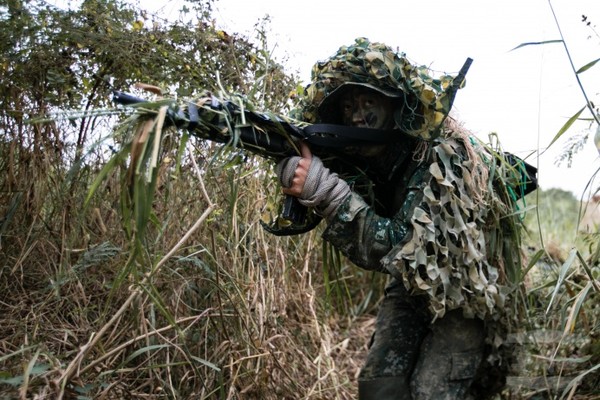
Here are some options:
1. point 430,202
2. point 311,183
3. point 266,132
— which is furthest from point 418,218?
point 266,132

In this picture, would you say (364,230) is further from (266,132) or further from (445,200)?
(266,132)

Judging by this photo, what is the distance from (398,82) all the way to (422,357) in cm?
119

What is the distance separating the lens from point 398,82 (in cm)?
291

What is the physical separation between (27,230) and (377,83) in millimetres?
1723

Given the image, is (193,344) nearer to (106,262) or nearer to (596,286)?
(106,262)

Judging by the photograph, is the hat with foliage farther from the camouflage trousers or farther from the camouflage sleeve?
the camouflage trousers

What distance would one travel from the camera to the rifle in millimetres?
2455

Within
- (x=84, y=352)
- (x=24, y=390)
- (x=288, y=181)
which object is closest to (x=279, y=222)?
(x=288, y=181)

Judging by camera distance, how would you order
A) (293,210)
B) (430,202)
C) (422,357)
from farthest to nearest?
1. (422,357)
2. (293,210)
3. (430,202)

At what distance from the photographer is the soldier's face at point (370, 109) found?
9.91 ft

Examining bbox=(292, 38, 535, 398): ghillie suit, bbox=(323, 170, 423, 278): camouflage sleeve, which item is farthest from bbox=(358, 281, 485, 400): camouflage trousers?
bbox=(323, 170, 423, 278): camouflage sleeve

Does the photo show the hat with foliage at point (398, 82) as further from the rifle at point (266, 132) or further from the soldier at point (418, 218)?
the rifle at point (266, 132)

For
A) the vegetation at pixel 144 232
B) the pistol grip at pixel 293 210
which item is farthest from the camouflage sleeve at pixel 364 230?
the vegetation at pixel 144 232

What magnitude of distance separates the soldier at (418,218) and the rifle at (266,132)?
75 mm
